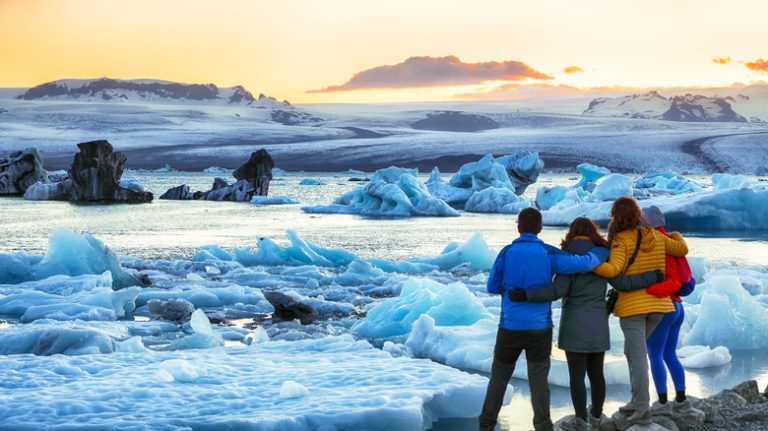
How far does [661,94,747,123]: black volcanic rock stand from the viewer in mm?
121625

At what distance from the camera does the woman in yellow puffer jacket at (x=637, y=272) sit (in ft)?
12.6

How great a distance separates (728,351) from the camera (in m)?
6.59

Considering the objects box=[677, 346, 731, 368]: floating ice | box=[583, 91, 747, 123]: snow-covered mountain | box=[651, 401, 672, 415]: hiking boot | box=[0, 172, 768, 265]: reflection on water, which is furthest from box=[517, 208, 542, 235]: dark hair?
box=[583, 91, 747, 123]: snow-covered mountain

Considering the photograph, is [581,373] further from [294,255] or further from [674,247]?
[294,255]

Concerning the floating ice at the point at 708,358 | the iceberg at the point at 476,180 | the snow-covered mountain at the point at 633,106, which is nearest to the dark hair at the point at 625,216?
the floating ice at the point at 708,358

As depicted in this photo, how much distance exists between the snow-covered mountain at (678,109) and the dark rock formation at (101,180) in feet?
328

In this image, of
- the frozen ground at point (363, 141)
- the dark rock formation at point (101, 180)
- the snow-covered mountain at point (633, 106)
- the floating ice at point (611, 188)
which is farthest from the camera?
the snow-covered mountain at point (633, 106)

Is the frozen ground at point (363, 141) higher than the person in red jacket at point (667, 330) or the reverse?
the reverse

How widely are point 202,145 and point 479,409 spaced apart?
6981cm

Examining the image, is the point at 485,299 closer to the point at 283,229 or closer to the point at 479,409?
the point at 479,409

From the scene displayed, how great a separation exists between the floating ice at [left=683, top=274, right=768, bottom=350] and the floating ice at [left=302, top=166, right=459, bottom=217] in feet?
48.6

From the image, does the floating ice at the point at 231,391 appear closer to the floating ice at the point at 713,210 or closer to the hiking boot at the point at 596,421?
the hiking boot at the point at 596,421

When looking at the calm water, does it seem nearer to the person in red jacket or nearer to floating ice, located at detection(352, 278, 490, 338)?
floating ice, located at detection(352, 278, 490, 338)

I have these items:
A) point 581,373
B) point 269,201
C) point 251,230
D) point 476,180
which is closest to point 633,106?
point 476,180
